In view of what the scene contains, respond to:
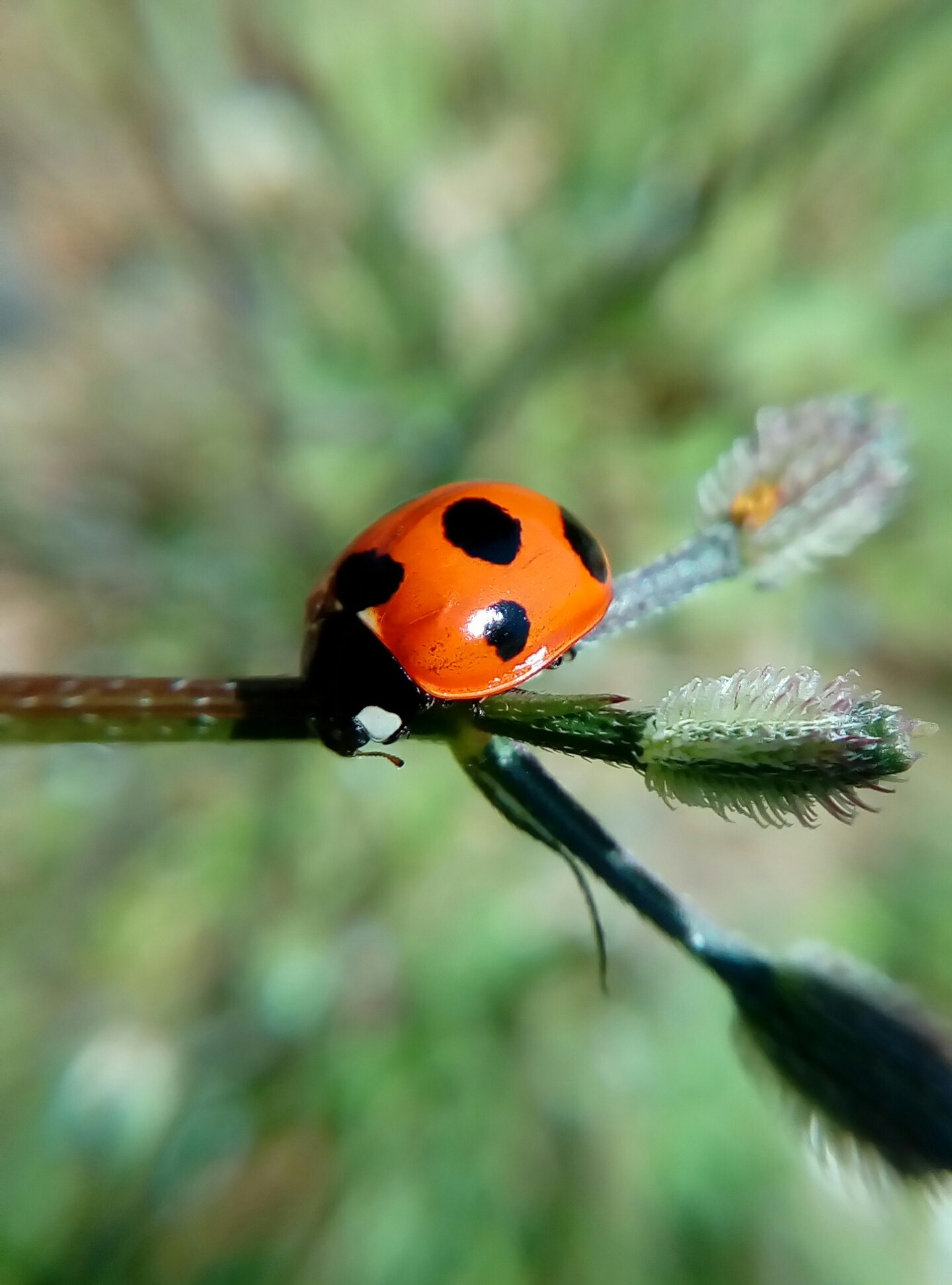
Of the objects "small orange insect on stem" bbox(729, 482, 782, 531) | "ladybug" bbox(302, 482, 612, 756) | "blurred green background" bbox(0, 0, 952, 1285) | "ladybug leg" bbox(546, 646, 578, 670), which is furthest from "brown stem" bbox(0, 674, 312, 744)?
"blurred green background" bbox(0, 0, 952, 1285)

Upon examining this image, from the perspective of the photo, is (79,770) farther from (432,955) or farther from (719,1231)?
(719,1231)

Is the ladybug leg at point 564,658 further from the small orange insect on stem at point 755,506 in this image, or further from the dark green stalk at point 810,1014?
the dark green stalk at point 810,1014

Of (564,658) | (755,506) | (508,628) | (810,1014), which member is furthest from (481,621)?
(810,1014)

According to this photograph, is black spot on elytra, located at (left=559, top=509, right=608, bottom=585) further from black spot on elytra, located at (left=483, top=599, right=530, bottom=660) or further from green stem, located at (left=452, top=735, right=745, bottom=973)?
green stem, located at (left=452, top=735, right=745, bottom=973)

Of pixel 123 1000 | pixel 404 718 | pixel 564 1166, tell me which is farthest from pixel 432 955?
pixel 404 718

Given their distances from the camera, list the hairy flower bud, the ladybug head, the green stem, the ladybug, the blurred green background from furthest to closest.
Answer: the blurred green background
the ladybug
the ladybug head
the green stem
the hairy flower bud

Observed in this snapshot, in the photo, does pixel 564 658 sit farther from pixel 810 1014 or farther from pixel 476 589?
pixel 810 1014

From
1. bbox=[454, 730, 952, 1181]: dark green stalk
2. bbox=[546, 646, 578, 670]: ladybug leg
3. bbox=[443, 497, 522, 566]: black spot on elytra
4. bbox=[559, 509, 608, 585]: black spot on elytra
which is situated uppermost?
bbox=[443, 497, 522, 566]: black spot on elytra

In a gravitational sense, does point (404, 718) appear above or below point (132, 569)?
below
